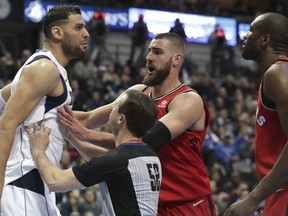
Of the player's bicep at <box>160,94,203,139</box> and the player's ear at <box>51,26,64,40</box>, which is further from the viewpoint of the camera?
the player's bicep at <box>160,94,203,139</box>

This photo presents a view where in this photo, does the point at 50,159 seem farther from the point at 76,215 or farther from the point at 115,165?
the point at 76,215

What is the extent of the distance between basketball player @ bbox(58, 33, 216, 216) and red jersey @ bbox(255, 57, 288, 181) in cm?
60

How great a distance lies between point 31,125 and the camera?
14.3 feet

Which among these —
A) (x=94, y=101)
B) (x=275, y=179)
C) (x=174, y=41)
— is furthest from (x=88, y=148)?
(x=94, y=101)

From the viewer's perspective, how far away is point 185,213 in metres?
5.04

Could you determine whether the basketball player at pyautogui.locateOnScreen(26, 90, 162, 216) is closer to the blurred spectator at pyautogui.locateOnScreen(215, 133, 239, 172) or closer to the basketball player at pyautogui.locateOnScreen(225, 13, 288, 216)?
the basketball player at pyautogui.locateOnScreen(225, 13, 288, 216)

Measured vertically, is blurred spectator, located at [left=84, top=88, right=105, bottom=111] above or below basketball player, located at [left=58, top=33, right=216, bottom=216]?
below

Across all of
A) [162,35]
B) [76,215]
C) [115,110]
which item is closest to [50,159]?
[115,110]

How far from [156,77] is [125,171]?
1415mm

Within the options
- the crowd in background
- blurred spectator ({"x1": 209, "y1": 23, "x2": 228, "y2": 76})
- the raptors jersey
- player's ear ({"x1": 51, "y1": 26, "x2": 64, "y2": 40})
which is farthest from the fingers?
blurred spectator ({"x1": 209, "y1": 23, "x2": 228, "y2": 76})

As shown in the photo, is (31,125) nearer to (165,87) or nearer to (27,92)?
(27,92)

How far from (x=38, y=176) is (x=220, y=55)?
1894cm

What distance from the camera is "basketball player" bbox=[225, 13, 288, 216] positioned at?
13.7ft

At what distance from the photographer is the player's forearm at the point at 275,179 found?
415 cm
